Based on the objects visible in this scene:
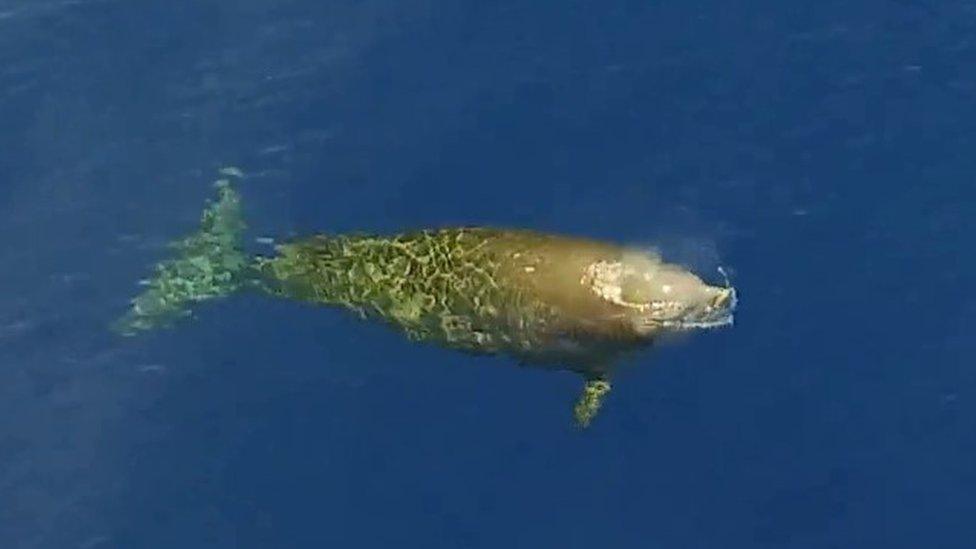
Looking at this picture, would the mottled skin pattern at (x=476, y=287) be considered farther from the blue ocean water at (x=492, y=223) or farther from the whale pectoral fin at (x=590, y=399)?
the blue ocean water at (x=492, y=223)

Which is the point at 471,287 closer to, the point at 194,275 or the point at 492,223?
the point at 492,223

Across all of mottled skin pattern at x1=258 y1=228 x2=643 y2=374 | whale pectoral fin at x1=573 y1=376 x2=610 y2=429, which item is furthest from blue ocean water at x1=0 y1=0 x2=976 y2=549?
mottled skin pattern at x1=258 y1=228 x2=643 y2=374

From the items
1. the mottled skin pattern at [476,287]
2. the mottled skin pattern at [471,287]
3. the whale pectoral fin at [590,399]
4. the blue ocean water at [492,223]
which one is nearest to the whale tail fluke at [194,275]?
the mottled skin pattern at [476,287]

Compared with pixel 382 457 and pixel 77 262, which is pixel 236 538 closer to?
pixel 382 457

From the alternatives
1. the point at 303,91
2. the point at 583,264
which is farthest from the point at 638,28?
the point at 583,264

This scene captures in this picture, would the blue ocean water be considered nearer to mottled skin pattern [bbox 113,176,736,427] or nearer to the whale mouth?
mottled skin pattern [bbox 113,176,736,427]
